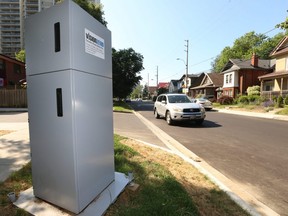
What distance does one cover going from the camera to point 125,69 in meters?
31.7

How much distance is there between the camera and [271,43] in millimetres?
60281

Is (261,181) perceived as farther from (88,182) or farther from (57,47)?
(57,47)

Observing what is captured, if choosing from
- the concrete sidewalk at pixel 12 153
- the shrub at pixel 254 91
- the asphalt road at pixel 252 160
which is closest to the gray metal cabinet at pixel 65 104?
the concrete sidewalk at pixel 12 153

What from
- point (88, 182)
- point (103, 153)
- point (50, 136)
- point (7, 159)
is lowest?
point (7, 159)

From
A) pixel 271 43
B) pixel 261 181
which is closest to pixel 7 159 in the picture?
pixel 261 181

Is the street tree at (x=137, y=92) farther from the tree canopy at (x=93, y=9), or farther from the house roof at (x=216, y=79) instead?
the tree canopy at (x=93, y=9)

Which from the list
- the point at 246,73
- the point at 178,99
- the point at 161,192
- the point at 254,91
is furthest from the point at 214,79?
the point at 161,192

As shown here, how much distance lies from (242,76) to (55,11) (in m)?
37.1

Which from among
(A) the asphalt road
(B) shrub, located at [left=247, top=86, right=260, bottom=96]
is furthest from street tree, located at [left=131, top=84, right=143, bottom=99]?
(A) the asphalt road

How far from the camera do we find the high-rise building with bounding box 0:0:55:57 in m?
93.2

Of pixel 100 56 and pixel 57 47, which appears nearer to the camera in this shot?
pixel 57 47

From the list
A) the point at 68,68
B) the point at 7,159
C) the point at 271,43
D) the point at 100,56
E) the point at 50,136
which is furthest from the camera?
the point at 271,43

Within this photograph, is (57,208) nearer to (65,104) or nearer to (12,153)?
(65,104)

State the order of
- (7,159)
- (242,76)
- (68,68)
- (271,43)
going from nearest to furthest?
(68,68) < (7,159) < (242,76) < (271,43)
